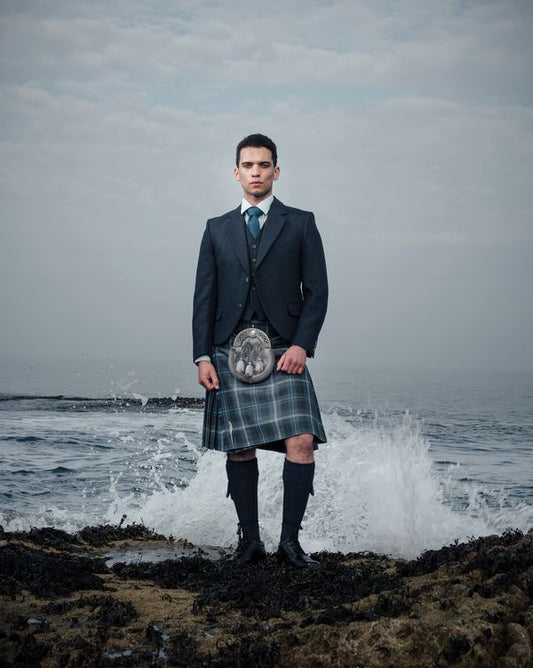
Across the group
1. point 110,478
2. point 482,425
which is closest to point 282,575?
point 110,478

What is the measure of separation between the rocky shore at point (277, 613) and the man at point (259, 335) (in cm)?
60

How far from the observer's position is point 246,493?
174 inches

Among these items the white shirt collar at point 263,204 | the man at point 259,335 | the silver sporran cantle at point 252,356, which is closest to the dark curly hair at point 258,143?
the man at point 259,335

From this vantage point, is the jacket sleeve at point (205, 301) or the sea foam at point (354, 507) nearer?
the jacket sleeve at point (205, 301)

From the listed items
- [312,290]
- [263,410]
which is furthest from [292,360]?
[312,290]

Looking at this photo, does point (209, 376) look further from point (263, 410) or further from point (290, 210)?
point (290, 210)

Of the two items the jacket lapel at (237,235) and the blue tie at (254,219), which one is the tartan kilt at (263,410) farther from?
the blue tie at (254,219)

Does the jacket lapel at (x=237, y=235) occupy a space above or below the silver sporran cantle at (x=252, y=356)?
above

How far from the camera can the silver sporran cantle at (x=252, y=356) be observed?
420 cm

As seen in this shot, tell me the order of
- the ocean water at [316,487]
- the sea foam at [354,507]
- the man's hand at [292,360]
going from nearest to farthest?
the man's hand at [292,360]
the sea foam at [354,507]
the ocean water at [316,487]

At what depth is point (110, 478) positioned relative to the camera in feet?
30.0

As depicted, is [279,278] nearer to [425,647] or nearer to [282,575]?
[282,575]

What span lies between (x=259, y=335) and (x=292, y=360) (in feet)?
0.81

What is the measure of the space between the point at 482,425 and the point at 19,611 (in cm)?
1717
